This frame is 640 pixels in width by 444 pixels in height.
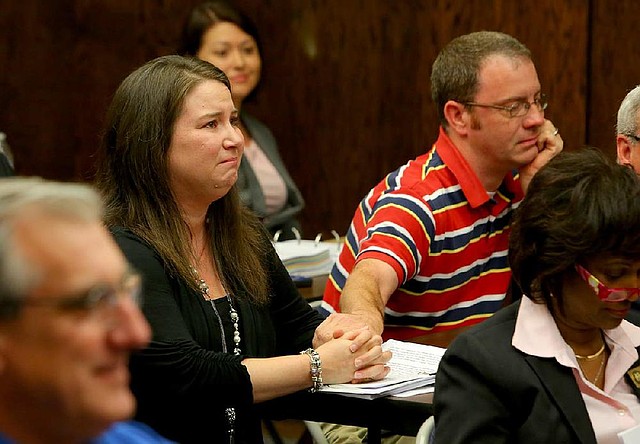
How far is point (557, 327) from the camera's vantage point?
82.5 inches

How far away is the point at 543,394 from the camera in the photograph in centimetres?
199

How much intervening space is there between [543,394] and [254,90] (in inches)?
136

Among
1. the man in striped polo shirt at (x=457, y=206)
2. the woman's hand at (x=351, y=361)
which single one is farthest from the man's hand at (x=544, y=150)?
the woman's hand at (x=351, y=361)

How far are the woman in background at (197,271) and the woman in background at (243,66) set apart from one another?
2.17m

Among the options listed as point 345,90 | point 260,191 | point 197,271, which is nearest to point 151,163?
point 197,271

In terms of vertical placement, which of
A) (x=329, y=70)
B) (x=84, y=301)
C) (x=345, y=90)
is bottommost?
(x=345, y=90)

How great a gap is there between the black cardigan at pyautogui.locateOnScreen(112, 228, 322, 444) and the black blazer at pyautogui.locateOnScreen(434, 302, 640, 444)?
66cm

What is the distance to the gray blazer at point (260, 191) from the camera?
16.1 ft

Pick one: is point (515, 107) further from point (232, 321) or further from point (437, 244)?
point (232, 321)

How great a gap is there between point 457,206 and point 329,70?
2883 millimetres

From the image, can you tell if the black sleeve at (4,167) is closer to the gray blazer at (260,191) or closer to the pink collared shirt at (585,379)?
the gray blazer at (260,191)

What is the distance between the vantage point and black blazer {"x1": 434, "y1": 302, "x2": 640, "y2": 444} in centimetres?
196

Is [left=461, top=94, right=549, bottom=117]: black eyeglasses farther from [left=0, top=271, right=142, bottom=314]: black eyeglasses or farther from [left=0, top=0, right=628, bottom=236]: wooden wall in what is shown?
[left=0, top=271, right=142, bottom=314]: black eyeglasses

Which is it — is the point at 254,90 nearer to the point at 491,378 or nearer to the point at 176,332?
the point at 176,332
